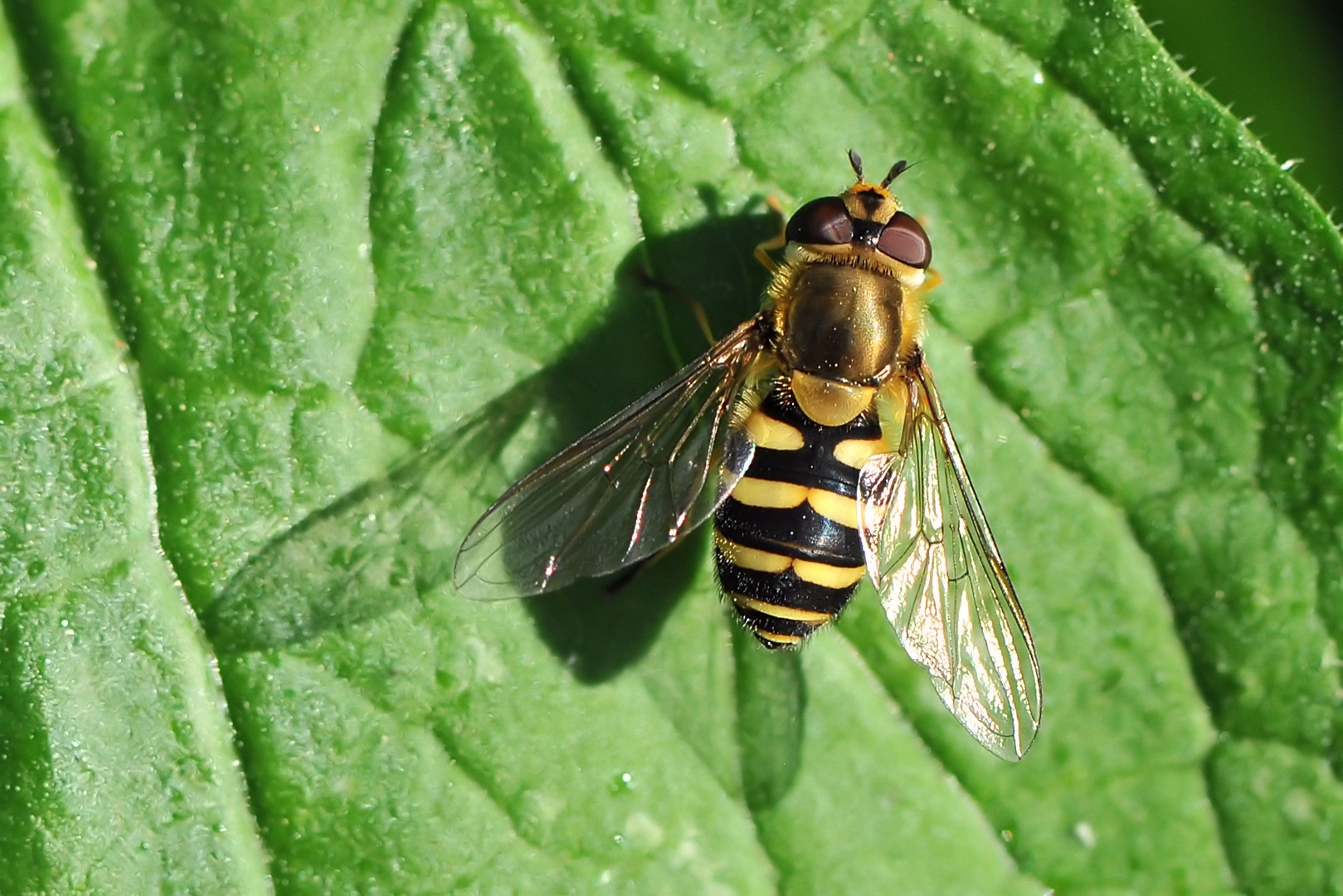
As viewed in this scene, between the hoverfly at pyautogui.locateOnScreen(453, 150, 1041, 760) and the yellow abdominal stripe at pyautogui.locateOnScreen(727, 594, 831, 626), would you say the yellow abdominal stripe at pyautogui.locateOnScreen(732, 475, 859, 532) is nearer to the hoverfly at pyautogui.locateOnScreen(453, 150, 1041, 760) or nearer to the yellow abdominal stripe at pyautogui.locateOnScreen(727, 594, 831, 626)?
the hoverfly at pyautogui.locateOnScreen(453, 150, 1041, 760)

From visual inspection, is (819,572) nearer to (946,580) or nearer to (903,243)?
(946,580)

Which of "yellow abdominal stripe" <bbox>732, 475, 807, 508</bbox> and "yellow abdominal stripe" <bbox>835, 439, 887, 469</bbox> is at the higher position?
"yellow abdominal stripe" <bbox>835, 439, 887, 469</bbox>

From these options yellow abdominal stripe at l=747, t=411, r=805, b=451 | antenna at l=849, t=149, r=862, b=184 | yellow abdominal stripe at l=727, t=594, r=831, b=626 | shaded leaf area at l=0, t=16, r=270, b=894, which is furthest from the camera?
antenna at l=849, t=149, r=862, b=184

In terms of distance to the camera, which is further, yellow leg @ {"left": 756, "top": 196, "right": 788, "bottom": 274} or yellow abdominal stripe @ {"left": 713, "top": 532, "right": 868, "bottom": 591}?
yellow leg @ {"left": 756, "top": 196, "right": 788, "bottom": 274}

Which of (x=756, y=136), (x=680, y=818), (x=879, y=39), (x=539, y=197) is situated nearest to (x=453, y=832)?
(x=680, y=818)

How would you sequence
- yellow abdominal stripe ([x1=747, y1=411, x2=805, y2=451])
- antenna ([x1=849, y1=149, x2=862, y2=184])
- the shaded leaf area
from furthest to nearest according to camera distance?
antenna ([x1=849, y1=149, x2=862, y2=184])
yellow abdominal stripe ([x1=747, y1=411, x2=805, y2=451])
the shaded leaf area

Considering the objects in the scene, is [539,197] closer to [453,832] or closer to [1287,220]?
[453,832]

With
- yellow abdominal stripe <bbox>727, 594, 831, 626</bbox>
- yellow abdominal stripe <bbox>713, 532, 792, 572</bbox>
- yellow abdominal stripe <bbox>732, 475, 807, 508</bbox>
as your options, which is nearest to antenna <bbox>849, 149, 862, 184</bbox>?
yellow abdominal stripe <bbox>732, 475, 807, 508</bbox>

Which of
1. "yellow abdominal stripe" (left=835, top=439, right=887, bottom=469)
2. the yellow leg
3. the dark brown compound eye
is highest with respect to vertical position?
the dark brown compound eye

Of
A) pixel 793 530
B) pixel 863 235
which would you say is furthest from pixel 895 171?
pixel 793 530
